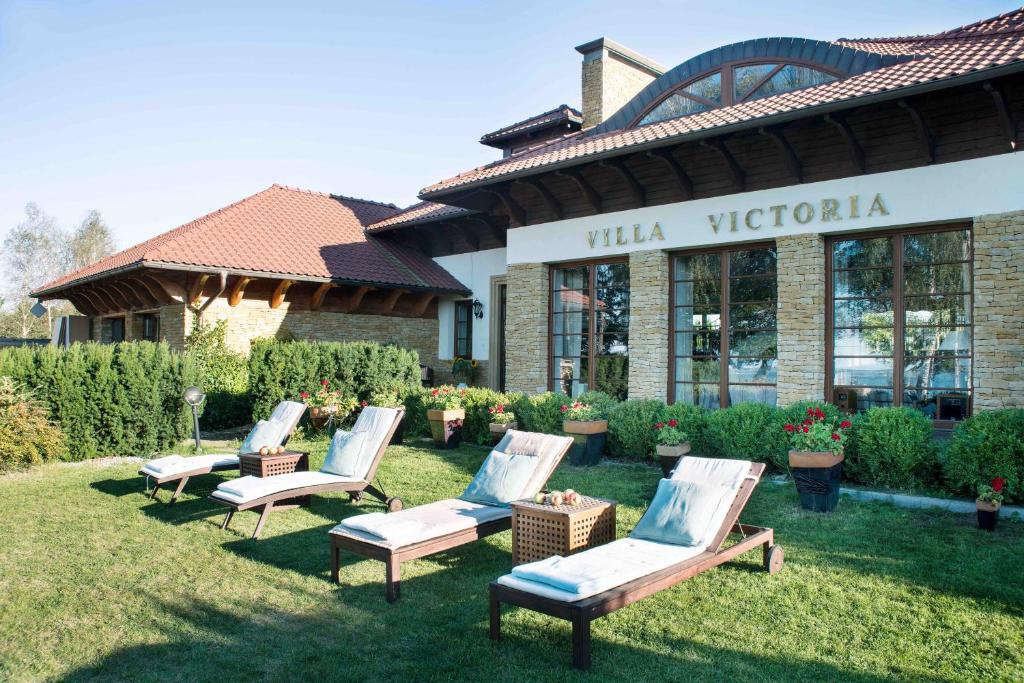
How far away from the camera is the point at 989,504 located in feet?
19.9

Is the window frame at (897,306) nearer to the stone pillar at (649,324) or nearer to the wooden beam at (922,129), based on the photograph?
the wooden beam at (922,129)

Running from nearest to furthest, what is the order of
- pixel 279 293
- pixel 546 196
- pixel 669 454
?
pixel 669 454 < pixel 546 196 < pixel 279 293

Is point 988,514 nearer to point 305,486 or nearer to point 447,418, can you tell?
point 305,486

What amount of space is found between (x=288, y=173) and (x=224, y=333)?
6.73 meters

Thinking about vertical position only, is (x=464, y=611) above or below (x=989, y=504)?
below

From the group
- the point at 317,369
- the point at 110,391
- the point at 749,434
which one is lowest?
the point at 749,434

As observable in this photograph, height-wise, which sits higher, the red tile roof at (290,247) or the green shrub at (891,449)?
the red tile roof at (290,247)

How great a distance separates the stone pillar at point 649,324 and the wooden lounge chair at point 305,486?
209 inches

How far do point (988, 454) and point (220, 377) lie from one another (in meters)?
12.2

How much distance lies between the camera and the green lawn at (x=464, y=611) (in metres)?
3.87

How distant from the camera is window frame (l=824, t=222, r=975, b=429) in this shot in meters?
9.05

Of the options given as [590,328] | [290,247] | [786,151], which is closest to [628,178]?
[786,151]

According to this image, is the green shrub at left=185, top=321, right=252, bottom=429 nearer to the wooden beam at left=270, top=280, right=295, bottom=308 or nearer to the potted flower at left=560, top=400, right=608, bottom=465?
the wooden beam at left=270, top=280, right=295, bottom=308

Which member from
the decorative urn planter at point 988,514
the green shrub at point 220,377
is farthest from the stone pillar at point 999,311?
the green shrub at point 220,377
